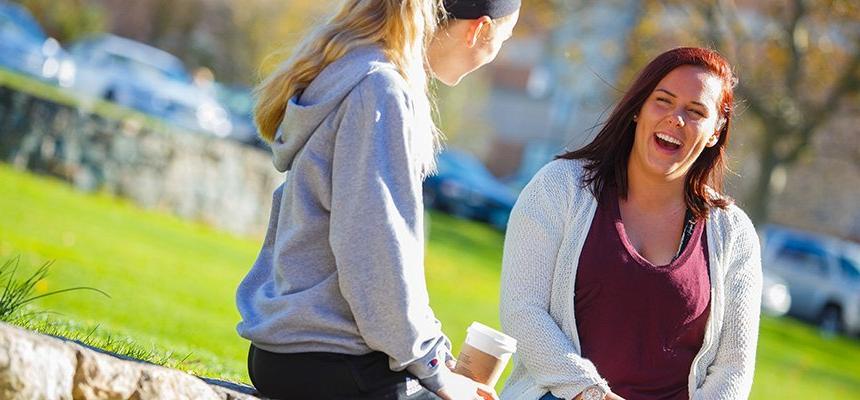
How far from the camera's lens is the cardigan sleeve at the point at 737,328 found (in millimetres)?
4082

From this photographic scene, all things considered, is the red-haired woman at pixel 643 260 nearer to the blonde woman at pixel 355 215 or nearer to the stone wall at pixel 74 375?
the blonde woman at pixel 355 215

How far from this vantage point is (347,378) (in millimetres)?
3184

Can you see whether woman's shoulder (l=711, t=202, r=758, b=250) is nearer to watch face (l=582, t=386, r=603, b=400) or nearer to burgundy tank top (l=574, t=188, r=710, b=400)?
burgundy tank top (l=574, t=188, r=710, b=400)

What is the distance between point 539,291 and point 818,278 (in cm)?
2286

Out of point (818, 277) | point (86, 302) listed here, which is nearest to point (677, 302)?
point (86, 302)

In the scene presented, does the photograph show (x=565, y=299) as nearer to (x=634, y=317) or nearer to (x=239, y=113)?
(x=634, y=317)

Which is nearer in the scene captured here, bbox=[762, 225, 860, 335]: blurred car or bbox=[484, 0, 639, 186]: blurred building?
bbox=[762, 225, 860, 335]: blurred car

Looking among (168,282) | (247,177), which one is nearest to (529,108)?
(247,177)

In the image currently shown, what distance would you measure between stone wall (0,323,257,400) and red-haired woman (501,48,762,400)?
47.8 inches

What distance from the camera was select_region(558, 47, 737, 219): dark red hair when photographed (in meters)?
4.21

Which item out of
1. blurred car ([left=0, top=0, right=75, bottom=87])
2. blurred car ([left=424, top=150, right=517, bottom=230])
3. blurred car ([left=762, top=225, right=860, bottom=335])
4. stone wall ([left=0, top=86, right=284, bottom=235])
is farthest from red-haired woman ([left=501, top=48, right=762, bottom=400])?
blurred car ([left=424, top=150, right=517, bottom=230])

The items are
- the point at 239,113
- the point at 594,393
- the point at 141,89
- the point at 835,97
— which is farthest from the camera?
the point at 239,113

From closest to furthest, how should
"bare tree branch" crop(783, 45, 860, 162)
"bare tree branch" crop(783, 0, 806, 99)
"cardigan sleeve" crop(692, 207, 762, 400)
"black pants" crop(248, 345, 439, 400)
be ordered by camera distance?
"black pants" crop(248, 345, 439, 400) < "cardigan sleeve" crop(692, 207, 762, 400) < "bare tree branch" crop(783, 0, 806, 99) < "bare tree branch" crop(783, 45, 860, 162)

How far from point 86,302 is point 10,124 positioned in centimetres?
610
